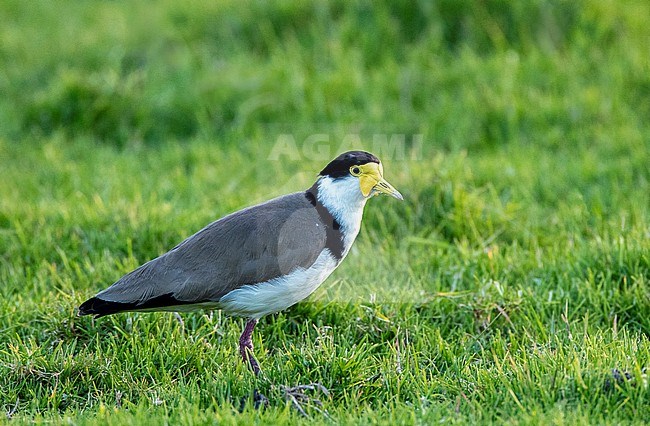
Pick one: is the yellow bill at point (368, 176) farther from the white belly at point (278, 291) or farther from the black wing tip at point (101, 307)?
the black wing tip at point (101, 307)

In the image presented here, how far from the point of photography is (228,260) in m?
4.45

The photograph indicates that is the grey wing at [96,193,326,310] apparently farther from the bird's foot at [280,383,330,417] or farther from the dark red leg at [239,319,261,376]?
the bird's foot at [280,383,330,417]

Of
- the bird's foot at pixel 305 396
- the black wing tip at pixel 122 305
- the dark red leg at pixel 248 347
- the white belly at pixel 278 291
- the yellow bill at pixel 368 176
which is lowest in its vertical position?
the bird's foot at pixel 305 396

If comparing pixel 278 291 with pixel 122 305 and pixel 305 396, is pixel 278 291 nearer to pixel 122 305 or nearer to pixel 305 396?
pixel 305 396

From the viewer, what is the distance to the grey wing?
4344 mm

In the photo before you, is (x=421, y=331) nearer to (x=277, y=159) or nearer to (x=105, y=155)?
(x=277, y=159)

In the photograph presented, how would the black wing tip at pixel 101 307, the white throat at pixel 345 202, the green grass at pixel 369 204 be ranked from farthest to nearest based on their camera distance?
the white throat at pixel 345 202 < the black wing tip at pixel 101 307 < the green grass at pixel 369 204

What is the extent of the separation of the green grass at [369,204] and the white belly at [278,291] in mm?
250

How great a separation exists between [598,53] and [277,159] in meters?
3.26

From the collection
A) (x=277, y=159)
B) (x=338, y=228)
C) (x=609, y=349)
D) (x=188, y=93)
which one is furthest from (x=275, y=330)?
(x=188, y=93)

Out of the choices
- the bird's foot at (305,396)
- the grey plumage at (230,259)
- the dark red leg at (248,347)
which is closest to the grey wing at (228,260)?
the grey plumage at (230,259)

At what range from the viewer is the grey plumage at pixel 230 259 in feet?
14.3

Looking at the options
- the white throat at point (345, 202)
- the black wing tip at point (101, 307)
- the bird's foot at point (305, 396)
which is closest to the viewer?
the bird's foot at point (305, 396)

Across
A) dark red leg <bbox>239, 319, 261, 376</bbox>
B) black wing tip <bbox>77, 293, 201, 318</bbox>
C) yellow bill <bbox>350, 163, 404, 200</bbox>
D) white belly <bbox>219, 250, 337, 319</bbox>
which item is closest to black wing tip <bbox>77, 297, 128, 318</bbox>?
black wing tip <bbox>77, 293, 201, 318</bbox>
